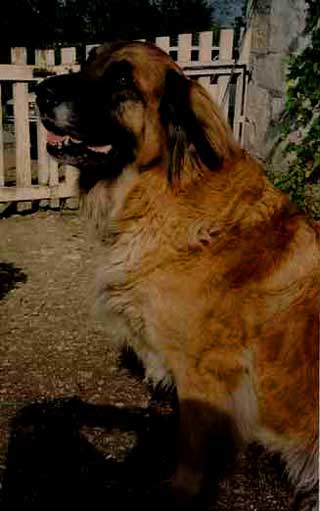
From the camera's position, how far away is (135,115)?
2510mm

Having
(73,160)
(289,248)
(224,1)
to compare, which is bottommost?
(289,248)

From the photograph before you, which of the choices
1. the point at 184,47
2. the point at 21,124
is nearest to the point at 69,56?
the point at 21,124

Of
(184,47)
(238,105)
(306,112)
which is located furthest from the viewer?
(238,105)

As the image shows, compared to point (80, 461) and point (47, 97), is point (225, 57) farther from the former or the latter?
point (80, 461)

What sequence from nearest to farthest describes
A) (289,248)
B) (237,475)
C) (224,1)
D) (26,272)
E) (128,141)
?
(289,248) < (128,141) < (237,475) < (26,272) < (224,1)

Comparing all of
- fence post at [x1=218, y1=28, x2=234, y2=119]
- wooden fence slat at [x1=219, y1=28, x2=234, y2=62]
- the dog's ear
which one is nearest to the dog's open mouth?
the dog's ear

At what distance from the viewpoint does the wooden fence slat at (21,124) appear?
5.98 metres

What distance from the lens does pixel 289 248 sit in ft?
7.65

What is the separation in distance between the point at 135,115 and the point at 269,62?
13.7ft

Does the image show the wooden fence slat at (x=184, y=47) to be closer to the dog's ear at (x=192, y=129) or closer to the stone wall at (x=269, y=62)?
the stone wall at (x=269, y=62)

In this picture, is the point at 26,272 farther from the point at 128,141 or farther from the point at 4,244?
the point at 128,141

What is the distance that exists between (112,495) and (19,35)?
33.2ft

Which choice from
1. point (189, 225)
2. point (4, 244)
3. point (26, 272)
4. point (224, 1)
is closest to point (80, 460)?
point (189, 225)

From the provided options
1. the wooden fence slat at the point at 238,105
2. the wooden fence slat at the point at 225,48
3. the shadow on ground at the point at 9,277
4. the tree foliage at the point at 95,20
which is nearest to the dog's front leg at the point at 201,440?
the shadow on ground at the point at 9,277
